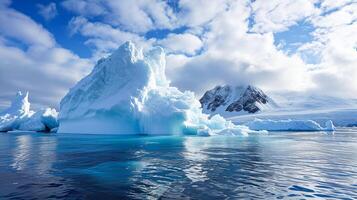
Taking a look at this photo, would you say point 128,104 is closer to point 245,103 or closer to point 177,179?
point 177,179

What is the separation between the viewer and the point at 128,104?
33188mm

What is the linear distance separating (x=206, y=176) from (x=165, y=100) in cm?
2462

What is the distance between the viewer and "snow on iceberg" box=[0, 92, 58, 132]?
51375 mm

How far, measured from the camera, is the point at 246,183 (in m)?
9.08

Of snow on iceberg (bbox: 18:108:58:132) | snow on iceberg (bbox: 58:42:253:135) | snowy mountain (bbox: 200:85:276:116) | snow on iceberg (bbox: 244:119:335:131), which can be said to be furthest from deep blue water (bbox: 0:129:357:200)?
snowy mountain (bbox: 200:85:276:116)

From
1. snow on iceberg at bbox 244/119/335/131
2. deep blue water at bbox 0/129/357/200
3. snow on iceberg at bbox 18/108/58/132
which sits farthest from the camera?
snow on iceberg at bbox 244/119/335/131

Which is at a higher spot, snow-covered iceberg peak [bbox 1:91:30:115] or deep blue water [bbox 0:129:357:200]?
snow-covered iceberg peak [bbox 1:91:30:115]

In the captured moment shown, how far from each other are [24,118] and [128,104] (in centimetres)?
3431

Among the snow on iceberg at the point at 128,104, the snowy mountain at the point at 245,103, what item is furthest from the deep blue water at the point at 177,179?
the snowy mountain at the point at 245,103

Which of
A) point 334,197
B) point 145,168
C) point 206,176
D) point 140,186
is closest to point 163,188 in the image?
point 140,186

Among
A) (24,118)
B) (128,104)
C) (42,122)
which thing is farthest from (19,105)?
(128,104)

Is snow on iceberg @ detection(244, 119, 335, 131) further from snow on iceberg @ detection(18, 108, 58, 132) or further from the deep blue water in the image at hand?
the deep blue water

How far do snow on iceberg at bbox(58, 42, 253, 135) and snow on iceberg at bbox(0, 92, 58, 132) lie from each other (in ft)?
43.2

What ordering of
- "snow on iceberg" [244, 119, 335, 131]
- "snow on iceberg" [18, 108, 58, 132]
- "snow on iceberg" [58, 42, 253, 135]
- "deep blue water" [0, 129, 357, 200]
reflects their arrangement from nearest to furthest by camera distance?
"deep blue water" [0, 129, 357, 200] < "snow on iceberg" [58, 42, 253, 135] < "snow on iceberg" [18, 108, 58, 132] < "snow on iceberg" [244, 119, 335, 131]
